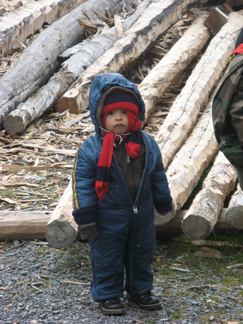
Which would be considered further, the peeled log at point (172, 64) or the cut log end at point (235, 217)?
the peeled log at point (172, 64)

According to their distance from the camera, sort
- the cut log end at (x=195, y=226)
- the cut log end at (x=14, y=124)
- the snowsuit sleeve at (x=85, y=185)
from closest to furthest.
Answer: the snowsuit sleeve at (x=85, y=185)
the cut log end at (x=195, y=226)
the cut log end at (x=14, y=124)

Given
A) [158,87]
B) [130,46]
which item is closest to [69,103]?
[158,87]

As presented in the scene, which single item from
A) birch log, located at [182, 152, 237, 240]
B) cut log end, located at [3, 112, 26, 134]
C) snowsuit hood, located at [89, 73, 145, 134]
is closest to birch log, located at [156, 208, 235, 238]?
birch log, located at [182, 152, 237, 240]

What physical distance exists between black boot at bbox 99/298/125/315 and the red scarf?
2.60 ft

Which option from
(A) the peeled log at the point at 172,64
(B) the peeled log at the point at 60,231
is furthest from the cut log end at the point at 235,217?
(A) the peeled log at the point at 172,64

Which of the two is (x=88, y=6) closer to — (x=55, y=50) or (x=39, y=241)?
(x=55, y=50)

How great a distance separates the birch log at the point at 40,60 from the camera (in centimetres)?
885

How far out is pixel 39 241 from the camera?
18.6 feet

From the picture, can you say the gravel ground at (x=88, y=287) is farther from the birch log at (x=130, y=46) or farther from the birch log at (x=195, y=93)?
the birch log at (x=130, y=46)

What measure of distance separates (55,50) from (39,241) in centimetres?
532

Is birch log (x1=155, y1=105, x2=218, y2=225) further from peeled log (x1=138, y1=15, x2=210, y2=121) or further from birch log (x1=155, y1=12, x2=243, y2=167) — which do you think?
peeled log (x1=138, y1=15, x2=210, y2=121)

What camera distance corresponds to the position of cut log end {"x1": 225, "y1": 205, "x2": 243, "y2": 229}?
5145 mm

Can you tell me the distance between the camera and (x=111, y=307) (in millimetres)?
4309

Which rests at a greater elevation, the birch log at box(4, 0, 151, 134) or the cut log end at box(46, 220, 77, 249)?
the cut log end at box(46, 220, 77, 249)
